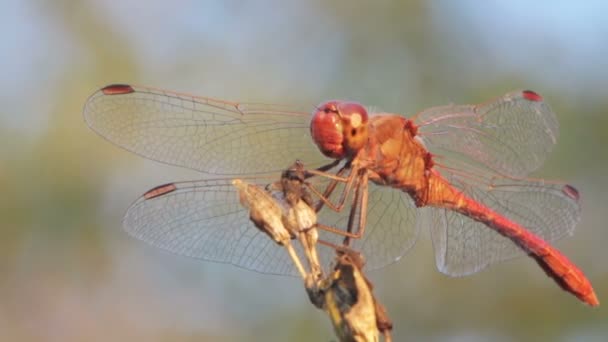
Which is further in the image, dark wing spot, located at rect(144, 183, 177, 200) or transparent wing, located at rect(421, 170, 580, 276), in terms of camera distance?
transparent wing, located at rect(421, 170, 580, 276)

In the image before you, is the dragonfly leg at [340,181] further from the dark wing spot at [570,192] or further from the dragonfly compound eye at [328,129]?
the dark wing spot at [570,192]

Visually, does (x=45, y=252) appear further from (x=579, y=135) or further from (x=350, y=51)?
(x=579, y=135)

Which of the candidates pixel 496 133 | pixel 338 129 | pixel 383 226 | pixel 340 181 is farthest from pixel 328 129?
pixel 496 133

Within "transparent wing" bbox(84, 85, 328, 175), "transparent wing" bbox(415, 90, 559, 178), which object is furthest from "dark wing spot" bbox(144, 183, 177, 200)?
"transparent wing" bbox(415, 90, 559, 178)

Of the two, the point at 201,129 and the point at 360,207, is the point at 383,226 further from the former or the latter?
the point at 201,129

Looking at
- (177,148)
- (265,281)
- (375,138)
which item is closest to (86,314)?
(265,281)

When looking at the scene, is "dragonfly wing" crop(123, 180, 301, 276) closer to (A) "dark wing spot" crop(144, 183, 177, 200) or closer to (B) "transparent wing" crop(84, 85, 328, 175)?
(A) "dark wing spot" crop(144, 183, 177, 200)
